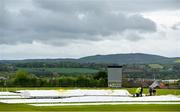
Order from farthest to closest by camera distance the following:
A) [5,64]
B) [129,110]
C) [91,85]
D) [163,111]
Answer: [5,64] → [91,85] → [129,110] → [163,111]

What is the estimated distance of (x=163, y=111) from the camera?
28453mm

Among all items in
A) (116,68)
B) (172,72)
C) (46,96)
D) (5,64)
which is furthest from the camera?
(5,64)

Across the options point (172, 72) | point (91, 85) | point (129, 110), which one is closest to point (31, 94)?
point (129, 110)

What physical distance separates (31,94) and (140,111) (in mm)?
20904

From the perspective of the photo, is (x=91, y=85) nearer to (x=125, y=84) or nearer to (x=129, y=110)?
(x=125, y=84)

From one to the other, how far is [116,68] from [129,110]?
42.5 metres

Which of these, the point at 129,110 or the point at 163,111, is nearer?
the point at 163,111

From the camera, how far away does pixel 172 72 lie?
135875mm

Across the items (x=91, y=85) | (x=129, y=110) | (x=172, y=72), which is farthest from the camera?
(x=172, y=72)

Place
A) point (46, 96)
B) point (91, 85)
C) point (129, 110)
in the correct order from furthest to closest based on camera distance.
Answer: point (91, 85) → point (46, 96) → point (129, 110)

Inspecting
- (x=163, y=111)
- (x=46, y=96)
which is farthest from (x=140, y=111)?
(x=46, y=96)

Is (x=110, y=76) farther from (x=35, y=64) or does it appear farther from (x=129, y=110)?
(x=35, y=64)

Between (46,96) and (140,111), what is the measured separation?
19.8 metres

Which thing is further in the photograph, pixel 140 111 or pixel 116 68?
pixel 116 68
